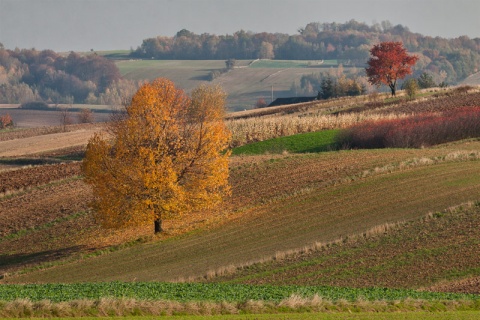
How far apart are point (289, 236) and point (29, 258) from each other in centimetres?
1208

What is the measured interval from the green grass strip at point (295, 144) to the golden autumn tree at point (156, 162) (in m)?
24.0

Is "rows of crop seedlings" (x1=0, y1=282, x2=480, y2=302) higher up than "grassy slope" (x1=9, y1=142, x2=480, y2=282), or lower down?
higher up

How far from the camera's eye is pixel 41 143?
96.4 metres

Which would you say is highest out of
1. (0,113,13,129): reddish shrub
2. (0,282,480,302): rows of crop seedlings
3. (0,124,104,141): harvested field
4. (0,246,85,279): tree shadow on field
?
(0,282,480,302): rows of crop seedlings

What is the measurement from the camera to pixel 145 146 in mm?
42188

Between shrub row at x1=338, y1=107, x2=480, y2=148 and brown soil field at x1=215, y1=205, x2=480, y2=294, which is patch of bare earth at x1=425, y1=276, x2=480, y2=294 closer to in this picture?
brown soil field at x1=215, y1=205, x2=480, y2=294

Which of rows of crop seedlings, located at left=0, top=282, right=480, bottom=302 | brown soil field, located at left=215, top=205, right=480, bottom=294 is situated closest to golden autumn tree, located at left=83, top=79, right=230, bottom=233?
brown soil field, located at left=215, top=205, right=480, bottom=294

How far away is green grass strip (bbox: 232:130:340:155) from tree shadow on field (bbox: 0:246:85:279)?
28.8m

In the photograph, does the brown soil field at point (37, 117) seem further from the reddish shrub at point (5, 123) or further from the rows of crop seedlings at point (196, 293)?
the rows of crop seedlings at point (196, 293)

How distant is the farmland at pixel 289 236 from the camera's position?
990 inches

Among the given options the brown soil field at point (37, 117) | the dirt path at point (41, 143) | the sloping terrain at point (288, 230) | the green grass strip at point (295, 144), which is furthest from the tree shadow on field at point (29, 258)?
the brown soil field at point (37, 117)

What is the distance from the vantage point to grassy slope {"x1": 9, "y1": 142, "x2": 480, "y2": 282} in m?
34.1

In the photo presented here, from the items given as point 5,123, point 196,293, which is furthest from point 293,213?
point 5,123

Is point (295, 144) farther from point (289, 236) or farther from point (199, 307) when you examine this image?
point (199, 307)
